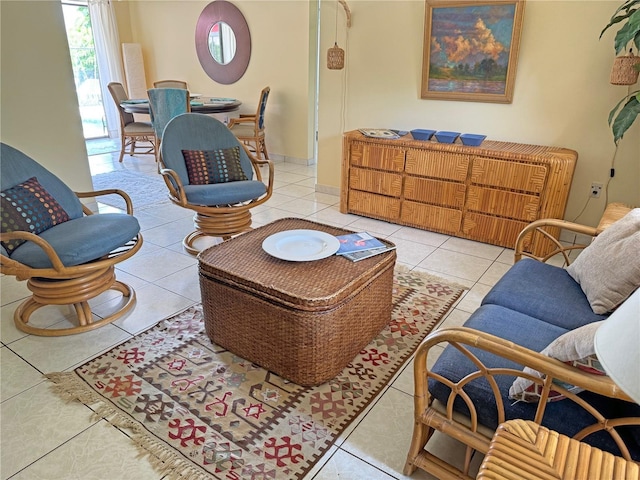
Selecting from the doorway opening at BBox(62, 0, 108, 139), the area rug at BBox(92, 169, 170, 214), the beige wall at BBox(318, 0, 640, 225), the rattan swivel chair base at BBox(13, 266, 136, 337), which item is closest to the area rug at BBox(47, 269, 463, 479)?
the rattan swivel chair base at BBox(13, 266, 136, 337)

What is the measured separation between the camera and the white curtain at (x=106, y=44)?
23.1 ft

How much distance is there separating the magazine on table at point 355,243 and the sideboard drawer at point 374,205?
156cm

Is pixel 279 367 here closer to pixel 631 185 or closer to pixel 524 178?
pixel 524 178

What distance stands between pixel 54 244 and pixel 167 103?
11.5 ft

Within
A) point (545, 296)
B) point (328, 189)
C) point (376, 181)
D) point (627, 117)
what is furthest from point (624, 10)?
point (328, 189)

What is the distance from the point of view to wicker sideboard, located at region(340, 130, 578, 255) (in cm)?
313

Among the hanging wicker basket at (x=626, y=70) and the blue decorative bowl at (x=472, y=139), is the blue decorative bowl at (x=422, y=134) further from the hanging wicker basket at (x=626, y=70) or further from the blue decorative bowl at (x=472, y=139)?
the hanging wicker basket at (x=626, y=70)

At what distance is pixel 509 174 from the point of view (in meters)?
3.22

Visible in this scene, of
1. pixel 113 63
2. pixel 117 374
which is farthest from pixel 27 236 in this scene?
pixel 113 63

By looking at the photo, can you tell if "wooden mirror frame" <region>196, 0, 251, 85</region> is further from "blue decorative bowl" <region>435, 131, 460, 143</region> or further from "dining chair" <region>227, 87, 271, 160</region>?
"blue decorative bowl" <region>435, 131, 460, 143</region>

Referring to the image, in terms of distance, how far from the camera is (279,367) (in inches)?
75.1

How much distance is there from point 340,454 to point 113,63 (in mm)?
7856

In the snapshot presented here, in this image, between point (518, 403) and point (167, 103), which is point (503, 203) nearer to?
point (518, 403)

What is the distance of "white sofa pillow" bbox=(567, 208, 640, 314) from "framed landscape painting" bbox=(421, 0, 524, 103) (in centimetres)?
198
